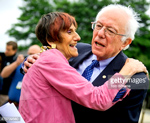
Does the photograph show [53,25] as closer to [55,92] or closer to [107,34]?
[55,92]

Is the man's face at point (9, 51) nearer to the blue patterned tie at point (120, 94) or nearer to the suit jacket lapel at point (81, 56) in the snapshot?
the suit jacket lapel at point (81, 56)

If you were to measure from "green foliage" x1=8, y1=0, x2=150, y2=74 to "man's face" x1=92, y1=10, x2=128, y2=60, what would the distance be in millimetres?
17871

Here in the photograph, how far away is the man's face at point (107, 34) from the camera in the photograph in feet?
8.26

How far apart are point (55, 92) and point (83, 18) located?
21171 millimetres

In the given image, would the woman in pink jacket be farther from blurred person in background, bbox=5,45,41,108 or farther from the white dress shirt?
blurred person in background, bbox=5,45,41,108

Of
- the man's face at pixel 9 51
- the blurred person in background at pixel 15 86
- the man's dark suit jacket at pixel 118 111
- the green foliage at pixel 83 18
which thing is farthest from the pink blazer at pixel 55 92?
the green foliage at pixel 83 18

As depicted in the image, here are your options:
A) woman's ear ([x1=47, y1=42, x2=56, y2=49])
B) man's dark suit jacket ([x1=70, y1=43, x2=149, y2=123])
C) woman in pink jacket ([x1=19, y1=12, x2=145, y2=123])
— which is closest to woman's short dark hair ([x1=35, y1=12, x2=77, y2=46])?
woman's ear ([x1=47, y1=42, x2=56, y2=49])

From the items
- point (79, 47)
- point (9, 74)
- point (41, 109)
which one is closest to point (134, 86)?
point (41, 109)

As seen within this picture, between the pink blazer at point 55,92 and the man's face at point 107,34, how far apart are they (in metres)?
0.73

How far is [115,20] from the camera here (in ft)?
8.23

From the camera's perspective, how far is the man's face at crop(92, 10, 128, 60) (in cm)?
252

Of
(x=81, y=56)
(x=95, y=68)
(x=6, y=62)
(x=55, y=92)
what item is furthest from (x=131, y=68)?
(x=6, y=62)

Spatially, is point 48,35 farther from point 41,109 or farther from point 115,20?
point 115,20

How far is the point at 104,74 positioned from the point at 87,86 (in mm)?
639
